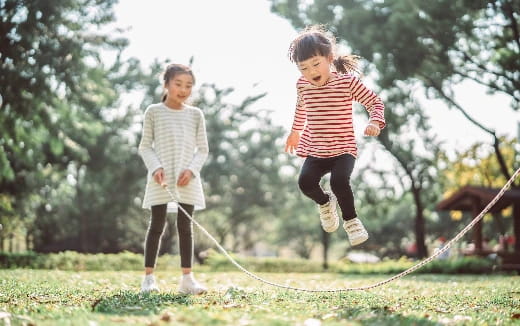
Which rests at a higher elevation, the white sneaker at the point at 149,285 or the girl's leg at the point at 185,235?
the girl's leg at the point at 185,235

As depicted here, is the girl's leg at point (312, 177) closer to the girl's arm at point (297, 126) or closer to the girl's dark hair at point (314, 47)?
the girl's arm at point (297, 126)

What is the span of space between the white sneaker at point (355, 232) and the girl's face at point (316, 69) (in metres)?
1.12

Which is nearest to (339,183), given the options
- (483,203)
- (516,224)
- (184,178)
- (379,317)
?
(379,317)

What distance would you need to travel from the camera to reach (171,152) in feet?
17.5

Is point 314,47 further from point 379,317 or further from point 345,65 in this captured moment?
point 379,317

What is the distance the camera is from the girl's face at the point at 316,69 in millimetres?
4387

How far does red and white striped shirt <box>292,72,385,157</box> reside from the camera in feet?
14.7

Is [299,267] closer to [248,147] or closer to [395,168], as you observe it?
[395,168]

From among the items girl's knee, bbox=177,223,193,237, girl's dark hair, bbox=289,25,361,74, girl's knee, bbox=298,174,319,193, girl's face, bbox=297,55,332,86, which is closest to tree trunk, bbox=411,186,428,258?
girl's knee, bbox=177,223,193,237

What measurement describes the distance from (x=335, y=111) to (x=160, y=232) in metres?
2.03

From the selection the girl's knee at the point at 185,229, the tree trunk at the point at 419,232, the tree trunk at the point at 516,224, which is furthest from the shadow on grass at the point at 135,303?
the tree trunk at the point at 419,232

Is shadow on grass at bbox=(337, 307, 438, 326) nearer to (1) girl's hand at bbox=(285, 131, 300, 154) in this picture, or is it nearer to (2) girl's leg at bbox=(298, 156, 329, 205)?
(2) girl's leg at bbox=(298, 156, 329, 205)

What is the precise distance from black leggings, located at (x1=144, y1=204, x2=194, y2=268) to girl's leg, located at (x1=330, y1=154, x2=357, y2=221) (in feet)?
5.08

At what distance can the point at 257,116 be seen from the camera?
27.3m
